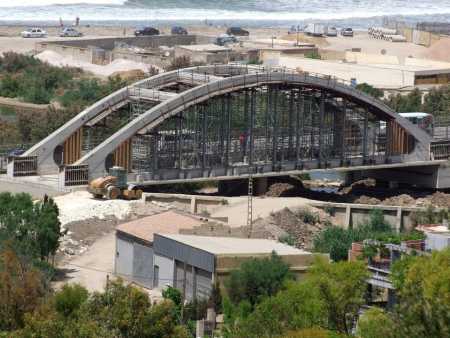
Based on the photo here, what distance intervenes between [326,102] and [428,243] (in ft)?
79.0

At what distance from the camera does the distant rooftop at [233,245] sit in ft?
125

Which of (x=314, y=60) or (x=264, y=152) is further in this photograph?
(x=314, y=60)

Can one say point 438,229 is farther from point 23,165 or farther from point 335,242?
point 23,165

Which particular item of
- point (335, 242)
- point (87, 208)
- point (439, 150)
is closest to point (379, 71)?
point (439, 150)

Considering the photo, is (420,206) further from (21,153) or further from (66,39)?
(66,39)

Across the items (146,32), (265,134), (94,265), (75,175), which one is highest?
(146,32)

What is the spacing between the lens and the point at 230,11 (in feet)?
502

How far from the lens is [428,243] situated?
3531 cm

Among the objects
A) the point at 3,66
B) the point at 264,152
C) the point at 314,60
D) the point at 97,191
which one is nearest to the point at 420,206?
the point at 264,152

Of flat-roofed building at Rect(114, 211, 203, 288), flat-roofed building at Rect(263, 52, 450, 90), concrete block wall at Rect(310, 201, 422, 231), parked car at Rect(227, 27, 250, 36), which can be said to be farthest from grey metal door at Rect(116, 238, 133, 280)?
parked car at Rect(227, 27, 250, 36)

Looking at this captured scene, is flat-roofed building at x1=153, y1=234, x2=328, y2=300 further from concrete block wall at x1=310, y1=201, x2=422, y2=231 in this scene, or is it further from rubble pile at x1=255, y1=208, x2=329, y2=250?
concrete block wall at x1=310, y1=201, x2=422, y2=231

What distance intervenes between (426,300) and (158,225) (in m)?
17.3

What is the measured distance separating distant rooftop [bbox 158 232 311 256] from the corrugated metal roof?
0.71 metres

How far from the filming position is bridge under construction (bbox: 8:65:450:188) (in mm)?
52263
